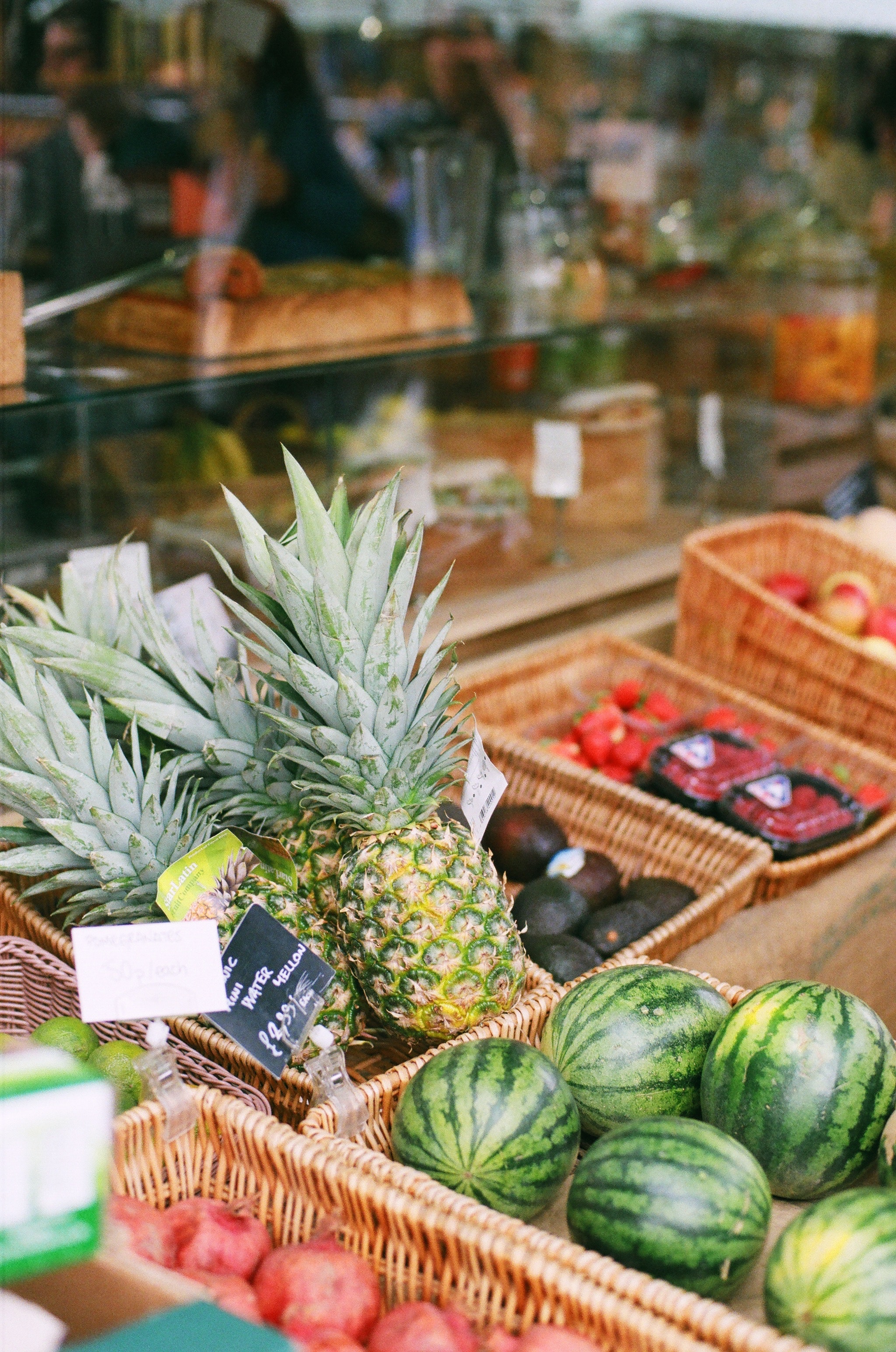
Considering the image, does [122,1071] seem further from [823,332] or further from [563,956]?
[823,332]

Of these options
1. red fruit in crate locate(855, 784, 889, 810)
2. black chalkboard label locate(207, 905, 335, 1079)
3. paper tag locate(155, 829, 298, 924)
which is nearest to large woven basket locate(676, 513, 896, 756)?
red fruit in crate locate(855, 784, 889, 810)

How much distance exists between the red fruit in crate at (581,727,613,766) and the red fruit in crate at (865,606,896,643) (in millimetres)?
809

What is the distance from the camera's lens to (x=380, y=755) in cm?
158

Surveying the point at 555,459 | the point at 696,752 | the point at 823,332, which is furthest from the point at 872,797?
the point at 823,332

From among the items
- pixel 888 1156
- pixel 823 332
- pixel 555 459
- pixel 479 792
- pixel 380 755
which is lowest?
pixel 888 1156

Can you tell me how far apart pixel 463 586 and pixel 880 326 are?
2395 millimetres

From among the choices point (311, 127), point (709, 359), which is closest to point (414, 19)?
point (311, 127)

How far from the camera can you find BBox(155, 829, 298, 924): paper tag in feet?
5.00

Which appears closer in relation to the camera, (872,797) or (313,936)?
(313,936)

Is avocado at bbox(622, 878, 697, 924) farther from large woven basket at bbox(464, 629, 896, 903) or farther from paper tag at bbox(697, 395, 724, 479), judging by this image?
paper tag at bbox(697, 395, 724, 479)

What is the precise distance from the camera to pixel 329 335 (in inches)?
110

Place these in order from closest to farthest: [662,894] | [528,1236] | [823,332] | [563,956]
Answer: [528,1236], [563,956], [662,894], [823,332]

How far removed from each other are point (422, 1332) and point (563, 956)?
837 millimetres

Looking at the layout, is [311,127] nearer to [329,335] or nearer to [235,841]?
[329,335]
